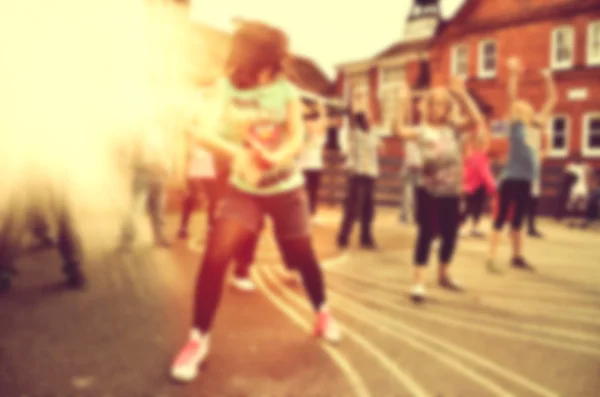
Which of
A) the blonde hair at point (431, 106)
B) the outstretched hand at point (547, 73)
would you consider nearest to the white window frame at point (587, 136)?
the outstretched hand at point (547, 73)

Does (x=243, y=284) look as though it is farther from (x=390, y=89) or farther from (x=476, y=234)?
(x=476, y=234)

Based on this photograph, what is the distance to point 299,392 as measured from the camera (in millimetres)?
1607

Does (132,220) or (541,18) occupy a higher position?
(541,18)

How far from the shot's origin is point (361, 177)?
438cm

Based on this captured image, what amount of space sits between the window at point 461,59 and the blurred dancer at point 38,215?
1924mm

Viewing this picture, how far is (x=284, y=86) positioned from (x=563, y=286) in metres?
1.88

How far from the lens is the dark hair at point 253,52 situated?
177 cm

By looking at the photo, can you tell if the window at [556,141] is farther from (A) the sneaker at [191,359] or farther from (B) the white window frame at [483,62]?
Answer: (A) the sneaker at [191,359]

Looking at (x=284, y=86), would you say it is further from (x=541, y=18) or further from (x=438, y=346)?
(x=438, y=346)

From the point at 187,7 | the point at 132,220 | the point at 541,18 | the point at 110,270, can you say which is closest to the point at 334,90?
the point at 187,7

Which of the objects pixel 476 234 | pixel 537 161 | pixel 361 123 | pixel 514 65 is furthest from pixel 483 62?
pixel 476 234

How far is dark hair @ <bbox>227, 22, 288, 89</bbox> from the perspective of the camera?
1773 millimetres

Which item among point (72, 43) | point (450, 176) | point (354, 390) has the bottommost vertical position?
point (354, 390)

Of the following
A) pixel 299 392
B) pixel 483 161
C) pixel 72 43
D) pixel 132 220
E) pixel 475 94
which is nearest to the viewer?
pixel 299 392
